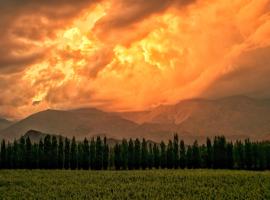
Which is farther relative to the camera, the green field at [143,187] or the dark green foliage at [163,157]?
the dark green foliage at [163,157]

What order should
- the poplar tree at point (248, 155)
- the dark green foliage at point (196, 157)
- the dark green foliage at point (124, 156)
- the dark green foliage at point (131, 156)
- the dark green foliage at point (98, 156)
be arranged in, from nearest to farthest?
the poplar tree at point (248, 155) → the dark green foliage at point (196, 157) → the dark green foliage at point (124, 156) → the dark green foliage at point (98, 156) → the dark green foliage at point (131, 156)

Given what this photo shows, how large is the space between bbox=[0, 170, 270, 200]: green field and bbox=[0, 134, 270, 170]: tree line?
70.1 metres

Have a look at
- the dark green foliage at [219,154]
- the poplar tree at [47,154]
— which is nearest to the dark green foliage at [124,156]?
the poplar tree at [47,154]

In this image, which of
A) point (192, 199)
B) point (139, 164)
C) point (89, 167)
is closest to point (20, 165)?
point (89, 167)

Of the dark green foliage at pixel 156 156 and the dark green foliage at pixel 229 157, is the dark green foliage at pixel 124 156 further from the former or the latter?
the dark green foliage at pixel 229 157

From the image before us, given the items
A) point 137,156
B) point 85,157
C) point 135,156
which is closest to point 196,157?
point 137,156

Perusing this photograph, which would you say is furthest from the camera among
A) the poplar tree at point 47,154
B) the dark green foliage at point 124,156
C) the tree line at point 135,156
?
the dark green foliage at point 124,156

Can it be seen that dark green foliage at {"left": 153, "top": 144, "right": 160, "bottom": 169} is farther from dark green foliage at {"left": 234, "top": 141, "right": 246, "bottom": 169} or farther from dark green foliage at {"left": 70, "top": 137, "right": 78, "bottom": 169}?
dark green foliage at {"left": 70, "top": 137, "right": 78, "bottom": 169}

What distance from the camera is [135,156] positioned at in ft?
535

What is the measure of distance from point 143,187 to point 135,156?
90.0 metres

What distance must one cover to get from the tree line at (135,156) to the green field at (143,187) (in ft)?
230

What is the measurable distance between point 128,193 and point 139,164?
94.7 meters

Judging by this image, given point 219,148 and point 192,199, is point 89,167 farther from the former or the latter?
point 192,199

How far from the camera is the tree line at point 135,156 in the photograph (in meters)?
155
